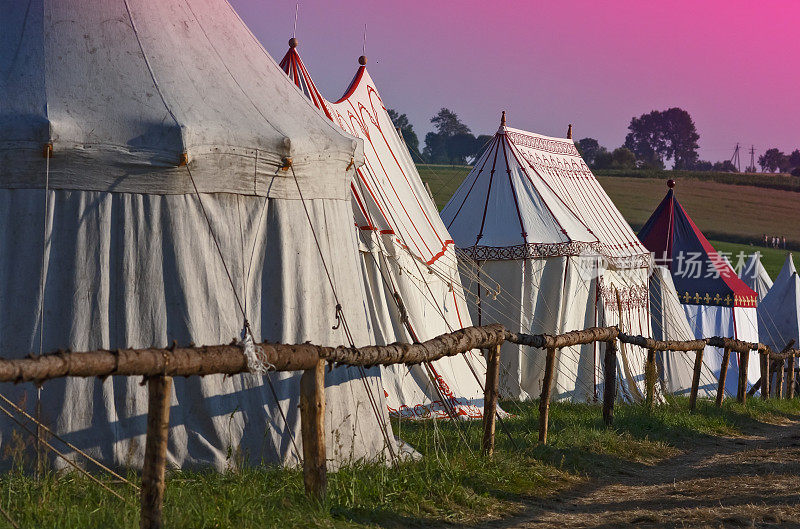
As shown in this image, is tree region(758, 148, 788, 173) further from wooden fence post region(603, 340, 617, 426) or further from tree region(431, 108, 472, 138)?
wooden fence post region(603, 340, 617, 426)

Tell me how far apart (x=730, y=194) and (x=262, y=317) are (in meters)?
52.7

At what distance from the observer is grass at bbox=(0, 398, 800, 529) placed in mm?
3559

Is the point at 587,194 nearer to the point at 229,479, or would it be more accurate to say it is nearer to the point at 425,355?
the point at 425,355

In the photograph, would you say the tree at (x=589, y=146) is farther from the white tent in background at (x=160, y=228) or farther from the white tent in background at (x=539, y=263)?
the white tent in background at (x=160, y=228)

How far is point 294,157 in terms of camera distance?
517cm

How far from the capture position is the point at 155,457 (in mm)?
3246

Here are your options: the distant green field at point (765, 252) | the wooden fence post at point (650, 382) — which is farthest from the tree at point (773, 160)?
the wooden fence post at point (650, 382)

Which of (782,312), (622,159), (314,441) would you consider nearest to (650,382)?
(314,441)

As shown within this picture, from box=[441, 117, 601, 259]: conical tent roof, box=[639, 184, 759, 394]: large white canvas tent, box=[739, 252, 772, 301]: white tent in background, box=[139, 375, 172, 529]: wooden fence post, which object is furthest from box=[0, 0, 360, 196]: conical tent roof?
box=[739, 252, 772, 301]: white tent in background

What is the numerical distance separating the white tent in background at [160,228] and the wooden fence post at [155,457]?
113 centimetres

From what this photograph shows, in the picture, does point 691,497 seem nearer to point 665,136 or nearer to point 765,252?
point 765,252

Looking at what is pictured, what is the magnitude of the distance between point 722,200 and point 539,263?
145 feet

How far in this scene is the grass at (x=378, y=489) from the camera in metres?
3.56

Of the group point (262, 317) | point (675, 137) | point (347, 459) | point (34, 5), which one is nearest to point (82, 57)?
point (34, 5)
